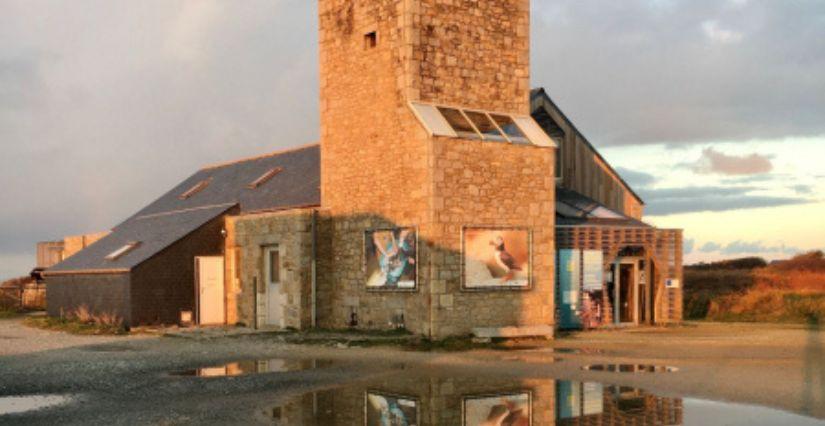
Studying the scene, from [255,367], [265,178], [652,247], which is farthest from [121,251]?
[652,247]

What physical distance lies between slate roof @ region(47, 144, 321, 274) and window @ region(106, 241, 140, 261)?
0.57 feet

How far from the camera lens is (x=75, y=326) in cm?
2439

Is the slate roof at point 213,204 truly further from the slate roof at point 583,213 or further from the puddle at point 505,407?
the puddle at point 505,407

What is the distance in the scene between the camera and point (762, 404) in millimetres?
10312

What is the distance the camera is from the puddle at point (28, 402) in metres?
10.4

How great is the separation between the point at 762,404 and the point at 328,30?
15.2 meters

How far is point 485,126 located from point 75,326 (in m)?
13.7

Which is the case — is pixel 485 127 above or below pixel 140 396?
above

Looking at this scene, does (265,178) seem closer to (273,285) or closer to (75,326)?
(273,285)

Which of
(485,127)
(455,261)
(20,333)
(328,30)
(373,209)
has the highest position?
(328,30)

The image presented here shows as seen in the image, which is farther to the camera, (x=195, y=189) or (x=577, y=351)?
(x=195, y=189)

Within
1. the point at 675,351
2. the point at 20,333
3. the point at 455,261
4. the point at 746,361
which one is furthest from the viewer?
the point at 20,333

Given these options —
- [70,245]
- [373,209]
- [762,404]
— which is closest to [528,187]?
[373,209]

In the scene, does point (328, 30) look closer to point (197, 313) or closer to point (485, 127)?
point (485, 127)
